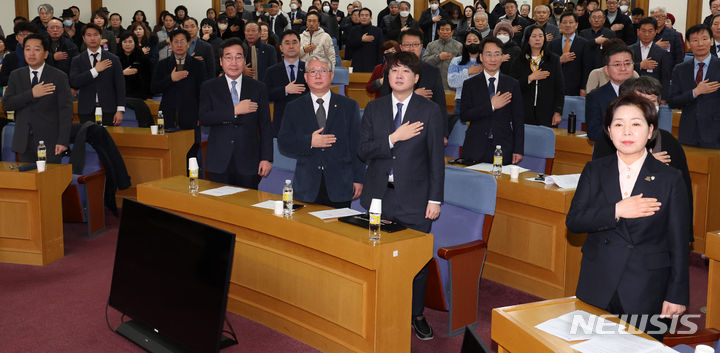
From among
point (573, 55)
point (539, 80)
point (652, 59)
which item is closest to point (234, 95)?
point (539, 80)

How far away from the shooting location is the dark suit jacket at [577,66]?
8.23m

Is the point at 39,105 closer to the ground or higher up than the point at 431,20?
closer to the ground

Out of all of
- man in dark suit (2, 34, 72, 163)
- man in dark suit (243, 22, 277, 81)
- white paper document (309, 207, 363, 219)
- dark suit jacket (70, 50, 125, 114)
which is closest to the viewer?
white paper document (309, 207, 363, 219)

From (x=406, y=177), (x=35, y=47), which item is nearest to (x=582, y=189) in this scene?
(x=406, y=177)

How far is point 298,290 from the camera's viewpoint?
4.12 m

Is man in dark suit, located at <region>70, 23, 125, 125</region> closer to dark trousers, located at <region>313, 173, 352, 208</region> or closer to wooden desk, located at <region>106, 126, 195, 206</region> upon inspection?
wooden desk, located at <region>106, 126, 195, 206</region>

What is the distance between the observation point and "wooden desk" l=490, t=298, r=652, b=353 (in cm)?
244

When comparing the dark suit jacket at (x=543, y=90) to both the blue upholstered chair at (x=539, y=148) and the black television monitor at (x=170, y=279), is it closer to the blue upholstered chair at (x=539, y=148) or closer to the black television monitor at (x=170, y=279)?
the blue upholstered chair at (x=539, y=148)

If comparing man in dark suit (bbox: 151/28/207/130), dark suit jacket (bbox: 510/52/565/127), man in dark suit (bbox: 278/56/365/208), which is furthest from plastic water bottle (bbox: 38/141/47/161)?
dark suit jacket (bbox: 510/52/565/127)

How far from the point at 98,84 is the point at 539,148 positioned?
4.52 meters

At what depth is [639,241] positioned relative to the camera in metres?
2.82

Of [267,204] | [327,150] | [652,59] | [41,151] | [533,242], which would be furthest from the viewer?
[652,59]

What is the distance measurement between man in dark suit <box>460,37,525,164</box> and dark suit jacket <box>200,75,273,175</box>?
62.9 inches

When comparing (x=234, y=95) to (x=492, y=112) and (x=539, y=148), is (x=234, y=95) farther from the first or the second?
(x=539, y=148)
